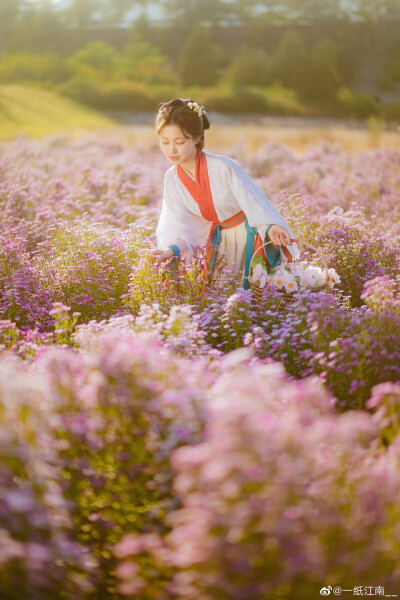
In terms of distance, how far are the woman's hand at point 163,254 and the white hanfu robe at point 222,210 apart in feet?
0.55

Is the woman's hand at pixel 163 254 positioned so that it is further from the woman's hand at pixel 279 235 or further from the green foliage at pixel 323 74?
the green foliage at pixel 323 74

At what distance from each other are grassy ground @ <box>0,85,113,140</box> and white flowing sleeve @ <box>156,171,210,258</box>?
12.6 metres

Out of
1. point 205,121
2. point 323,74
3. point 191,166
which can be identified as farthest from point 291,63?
point 191,166

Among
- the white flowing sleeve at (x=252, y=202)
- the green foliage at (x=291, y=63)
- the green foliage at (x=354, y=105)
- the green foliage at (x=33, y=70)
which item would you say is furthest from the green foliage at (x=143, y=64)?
the white flowing sleeve at (x=252, y=202)

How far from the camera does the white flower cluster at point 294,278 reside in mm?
4422

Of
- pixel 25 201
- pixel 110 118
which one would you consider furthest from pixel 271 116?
pixel 25 201

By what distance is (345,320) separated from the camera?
3768 mm

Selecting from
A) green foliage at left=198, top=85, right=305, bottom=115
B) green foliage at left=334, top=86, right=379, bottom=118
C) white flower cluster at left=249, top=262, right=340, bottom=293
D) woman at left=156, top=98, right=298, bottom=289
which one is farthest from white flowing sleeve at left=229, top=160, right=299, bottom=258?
green foliage at left=334, top=86, right=379, bottom=118

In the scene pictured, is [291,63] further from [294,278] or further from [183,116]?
[294,278]

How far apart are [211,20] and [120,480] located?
28.5 meters

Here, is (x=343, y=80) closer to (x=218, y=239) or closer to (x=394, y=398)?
(x=218, y=239)

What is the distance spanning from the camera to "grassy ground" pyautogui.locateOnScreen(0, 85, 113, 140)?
18266mm

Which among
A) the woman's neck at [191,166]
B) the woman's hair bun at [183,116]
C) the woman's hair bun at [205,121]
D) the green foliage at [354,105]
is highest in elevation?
the green foliage at [354,105]

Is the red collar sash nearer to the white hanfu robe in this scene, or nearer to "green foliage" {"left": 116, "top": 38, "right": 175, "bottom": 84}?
the white hanfu robe
